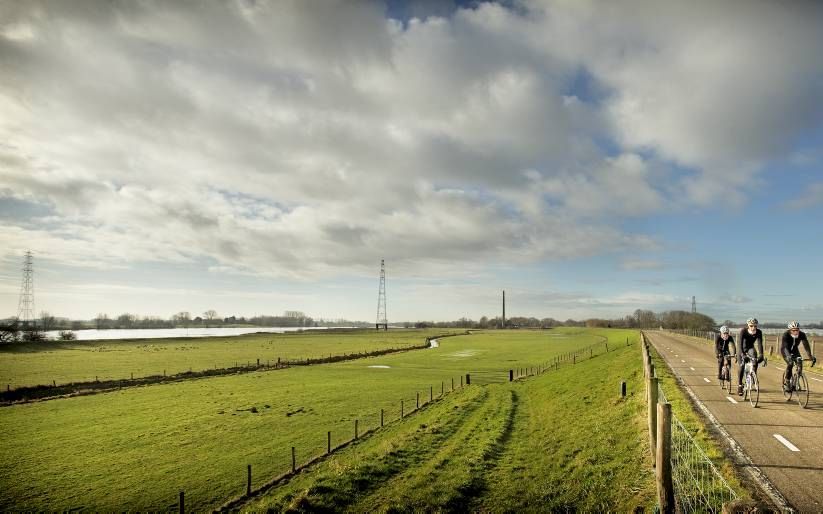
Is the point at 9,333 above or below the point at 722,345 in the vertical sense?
below

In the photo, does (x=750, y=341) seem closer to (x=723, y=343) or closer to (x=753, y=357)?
(x=753, y=357)

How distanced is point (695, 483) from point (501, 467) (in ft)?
33.0

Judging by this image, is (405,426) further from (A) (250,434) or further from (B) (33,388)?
(B) (33,388)

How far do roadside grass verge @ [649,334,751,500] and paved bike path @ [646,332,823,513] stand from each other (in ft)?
2.14

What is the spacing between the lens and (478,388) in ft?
154

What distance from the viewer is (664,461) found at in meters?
9.53

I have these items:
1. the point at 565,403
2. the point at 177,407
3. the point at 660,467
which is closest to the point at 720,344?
the point at 565,403

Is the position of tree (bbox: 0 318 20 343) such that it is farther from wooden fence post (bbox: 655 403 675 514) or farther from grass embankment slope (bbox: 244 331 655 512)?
wooden fence post (bbox: 655 403 675 514)

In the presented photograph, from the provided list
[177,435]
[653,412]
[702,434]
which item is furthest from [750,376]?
[177,435]

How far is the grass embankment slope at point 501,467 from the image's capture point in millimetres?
14812

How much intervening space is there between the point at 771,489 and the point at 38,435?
44511 millimetres

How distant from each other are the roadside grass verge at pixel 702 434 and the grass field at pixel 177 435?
3.71 m

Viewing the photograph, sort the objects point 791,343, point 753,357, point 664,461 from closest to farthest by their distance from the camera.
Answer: point 664,461 < point 791,343 < point 753,357

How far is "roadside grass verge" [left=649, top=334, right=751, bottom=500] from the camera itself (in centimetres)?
1042
